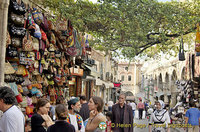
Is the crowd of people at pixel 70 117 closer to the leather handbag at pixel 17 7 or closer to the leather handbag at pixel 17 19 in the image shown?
the leather handbag at pixel 17 19

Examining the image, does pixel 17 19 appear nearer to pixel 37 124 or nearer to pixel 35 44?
pixel 35 44

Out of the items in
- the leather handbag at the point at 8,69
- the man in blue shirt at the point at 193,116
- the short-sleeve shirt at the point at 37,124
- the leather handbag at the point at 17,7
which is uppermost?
the leather handbag at the point at 17,7

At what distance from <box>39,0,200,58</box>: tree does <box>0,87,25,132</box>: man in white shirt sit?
10.5 meters

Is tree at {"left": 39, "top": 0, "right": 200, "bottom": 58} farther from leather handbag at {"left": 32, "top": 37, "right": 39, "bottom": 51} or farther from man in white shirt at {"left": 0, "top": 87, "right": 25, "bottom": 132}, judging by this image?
man in white shirt at {"left": 0, "top": 87, "right": 25, "bottom": 132}

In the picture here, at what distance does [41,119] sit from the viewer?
472 centimetres

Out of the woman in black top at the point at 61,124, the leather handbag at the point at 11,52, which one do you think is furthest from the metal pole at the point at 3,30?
the woman in black top at the point at 61,124

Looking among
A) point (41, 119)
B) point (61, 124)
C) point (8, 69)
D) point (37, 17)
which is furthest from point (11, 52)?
point (61, 124)

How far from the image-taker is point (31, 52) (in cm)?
725

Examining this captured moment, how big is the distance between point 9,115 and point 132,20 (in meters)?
12.6

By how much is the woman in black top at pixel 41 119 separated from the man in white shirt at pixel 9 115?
0.79 metres

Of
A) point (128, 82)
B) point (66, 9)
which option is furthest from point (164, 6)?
point (128, 82)

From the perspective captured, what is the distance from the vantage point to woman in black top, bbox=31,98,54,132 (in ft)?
15.3

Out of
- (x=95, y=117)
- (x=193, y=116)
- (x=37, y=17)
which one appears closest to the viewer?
(x=95, y=117)

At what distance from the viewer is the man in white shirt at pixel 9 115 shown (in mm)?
3750
